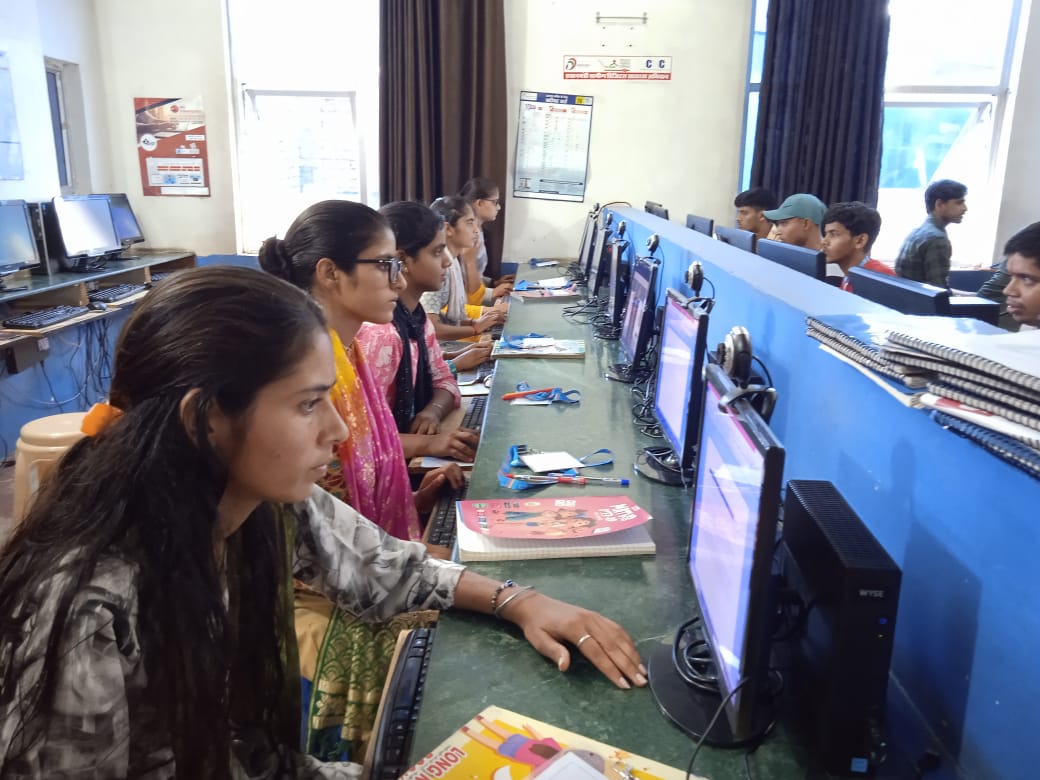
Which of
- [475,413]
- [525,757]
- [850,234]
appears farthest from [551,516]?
[850,234]

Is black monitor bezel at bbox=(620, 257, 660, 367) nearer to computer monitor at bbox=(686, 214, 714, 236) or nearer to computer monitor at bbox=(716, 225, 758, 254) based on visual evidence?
computer monitor at bbox=(716, 225, 758, 254)

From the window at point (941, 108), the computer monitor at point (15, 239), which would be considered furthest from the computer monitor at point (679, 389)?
the window at point (941, 108)

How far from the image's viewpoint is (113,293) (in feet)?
12.8

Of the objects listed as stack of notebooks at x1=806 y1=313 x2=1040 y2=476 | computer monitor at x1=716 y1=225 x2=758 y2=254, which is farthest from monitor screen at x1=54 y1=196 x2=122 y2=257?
stack of notebooks at x1=806 y1=313 x2=1040 y2=476

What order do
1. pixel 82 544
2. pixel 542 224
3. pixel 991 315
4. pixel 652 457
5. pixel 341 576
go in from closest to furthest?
1. pixel 82 544
2. pixel 341 576
3. pixel 991 315
4. pixel 652 457
5. pixel 542 224

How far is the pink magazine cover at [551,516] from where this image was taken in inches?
49.1

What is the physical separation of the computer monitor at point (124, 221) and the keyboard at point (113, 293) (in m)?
0.49

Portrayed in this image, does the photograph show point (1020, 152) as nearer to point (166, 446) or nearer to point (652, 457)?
point (652, 457)

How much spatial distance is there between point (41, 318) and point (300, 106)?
2237 mm

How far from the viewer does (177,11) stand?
4633 mm

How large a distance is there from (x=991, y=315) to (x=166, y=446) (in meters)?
1.18

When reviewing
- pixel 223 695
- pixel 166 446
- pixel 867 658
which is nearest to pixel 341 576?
pixel 223 695

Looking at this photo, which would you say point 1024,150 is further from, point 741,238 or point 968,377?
point 968,377

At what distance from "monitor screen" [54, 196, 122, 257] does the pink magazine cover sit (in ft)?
11.3
